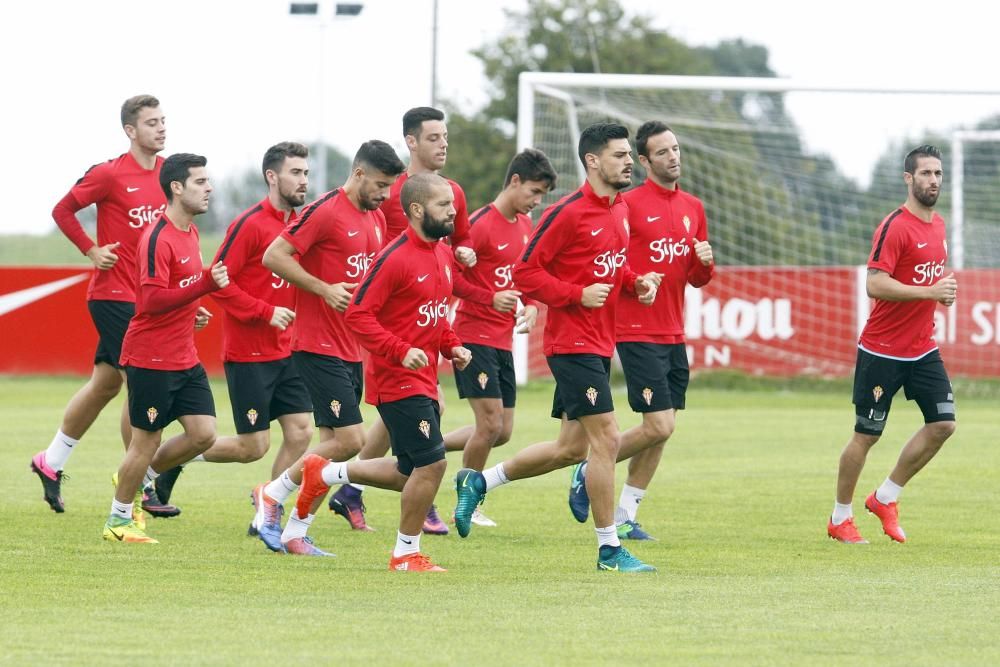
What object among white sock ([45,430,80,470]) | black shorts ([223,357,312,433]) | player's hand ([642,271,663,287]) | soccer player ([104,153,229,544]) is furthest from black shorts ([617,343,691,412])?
white sock ([45,430,80,470])

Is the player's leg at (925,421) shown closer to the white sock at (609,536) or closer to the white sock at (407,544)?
the white sock at (609,536)

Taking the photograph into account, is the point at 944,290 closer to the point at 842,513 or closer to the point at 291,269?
the point at 842,513

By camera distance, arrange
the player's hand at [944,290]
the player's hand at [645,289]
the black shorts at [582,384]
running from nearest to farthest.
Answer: the black shorts at [582,384] < the player's hand at [645,289] < the player's hand at [944,290]

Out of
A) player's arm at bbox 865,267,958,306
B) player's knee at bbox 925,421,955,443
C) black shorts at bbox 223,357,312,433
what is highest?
player's arm at bbox 865,267,958,306

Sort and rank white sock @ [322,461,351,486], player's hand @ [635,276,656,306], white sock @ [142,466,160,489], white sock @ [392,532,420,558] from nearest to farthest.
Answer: white sock @ [392,532,420,558] → white sock @ [322,461,351,486] → player's hand @ [635,276,656,306] → white sock @ [142,466,160,489]

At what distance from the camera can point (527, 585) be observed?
318 inches

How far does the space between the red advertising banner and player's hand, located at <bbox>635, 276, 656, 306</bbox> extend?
→ 16.9 meters

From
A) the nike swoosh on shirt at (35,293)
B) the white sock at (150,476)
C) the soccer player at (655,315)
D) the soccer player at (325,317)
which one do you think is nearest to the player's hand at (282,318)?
the soccer player at (325,317)

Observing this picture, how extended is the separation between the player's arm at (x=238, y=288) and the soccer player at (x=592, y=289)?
5.75ft

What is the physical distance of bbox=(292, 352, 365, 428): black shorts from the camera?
955cm

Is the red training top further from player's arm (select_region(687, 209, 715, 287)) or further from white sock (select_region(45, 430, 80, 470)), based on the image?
player's arm (select_region(687, 209, 715, 287))

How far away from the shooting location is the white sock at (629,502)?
10414 millimetres

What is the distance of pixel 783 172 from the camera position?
3209 cm

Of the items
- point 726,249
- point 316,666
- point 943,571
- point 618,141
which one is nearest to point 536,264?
point 618,141
